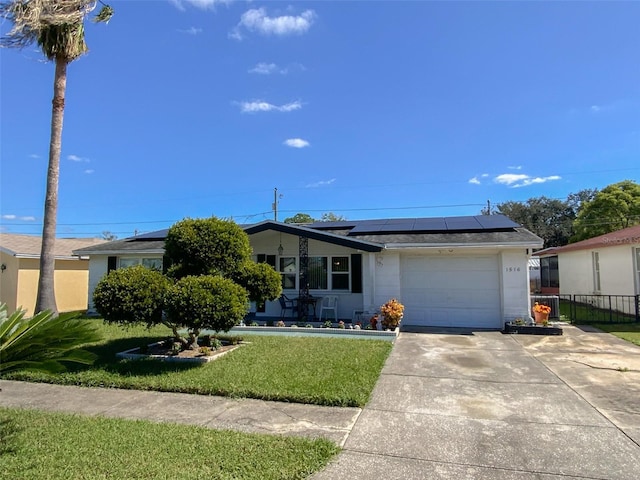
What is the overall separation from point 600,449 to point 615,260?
1495 centimetres

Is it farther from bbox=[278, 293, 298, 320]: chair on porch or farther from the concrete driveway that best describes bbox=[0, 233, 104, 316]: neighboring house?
the concrete driveway

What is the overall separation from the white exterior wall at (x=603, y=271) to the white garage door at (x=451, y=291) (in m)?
6.60

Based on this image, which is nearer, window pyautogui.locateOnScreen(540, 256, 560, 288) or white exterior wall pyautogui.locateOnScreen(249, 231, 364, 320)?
white exterior wall pyautogui.locateOnScreen(249, 231, 364, 320)

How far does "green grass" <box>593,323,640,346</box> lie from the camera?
998 centimetres

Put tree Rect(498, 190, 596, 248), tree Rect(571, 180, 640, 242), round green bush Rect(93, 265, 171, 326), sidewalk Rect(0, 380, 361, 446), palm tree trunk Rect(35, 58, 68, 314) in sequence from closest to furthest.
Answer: sidewalk Rect(0, 380, 361, 446) → round green bush Rect(93, 265, 171, 326) → palm tree trunk Rect(35, 58, 68, 314) → tree Rect(571, 180, 640, 242) → tree Rect(498, 190, 596, 248)

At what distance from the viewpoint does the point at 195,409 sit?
5301 millimetres

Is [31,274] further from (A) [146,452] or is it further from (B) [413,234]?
(A) [146,452]

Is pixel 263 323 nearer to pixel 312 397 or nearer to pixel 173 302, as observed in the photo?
pixel 173 302

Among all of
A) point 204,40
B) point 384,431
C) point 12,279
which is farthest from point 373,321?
point 12,279

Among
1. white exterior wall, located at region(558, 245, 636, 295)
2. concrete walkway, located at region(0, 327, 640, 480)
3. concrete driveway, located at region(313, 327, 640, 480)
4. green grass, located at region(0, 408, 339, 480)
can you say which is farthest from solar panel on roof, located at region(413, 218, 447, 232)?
green grass, located at region(0, 408, 339, 480)

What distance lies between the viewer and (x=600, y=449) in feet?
13.0

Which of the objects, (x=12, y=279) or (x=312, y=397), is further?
(x=12, y=279)

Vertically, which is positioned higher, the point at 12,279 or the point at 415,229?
the point at 415,229

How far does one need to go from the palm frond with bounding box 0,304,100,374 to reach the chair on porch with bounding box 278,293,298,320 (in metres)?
10.4
